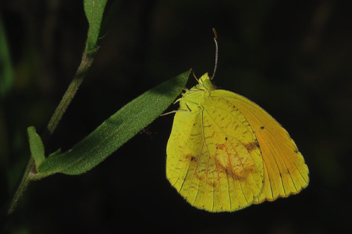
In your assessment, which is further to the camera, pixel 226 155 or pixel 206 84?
pixel 226 155

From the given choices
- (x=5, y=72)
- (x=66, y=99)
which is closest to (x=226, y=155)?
(x=66, y=99)

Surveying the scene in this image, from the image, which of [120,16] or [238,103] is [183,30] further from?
[238,103]

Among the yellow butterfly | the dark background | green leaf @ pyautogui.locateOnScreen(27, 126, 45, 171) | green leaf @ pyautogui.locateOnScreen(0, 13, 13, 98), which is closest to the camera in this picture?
green leaf @ pyautogui.locateOnScreen(27, 126, 45, 171)

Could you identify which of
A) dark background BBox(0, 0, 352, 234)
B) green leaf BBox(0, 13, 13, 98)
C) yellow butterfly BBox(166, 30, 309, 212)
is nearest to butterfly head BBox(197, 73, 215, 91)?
yellow butterfly BBox(166, 30, 309, 212)

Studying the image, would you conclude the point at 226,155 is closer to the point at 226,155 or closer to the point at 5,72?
the point at 226,155

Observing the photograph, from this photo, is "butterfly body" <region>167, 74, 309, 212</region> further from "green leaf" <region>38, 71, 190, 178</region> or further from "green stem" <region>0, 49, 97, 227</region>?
"green stem" <region>0, 49, 97, 227</region>
